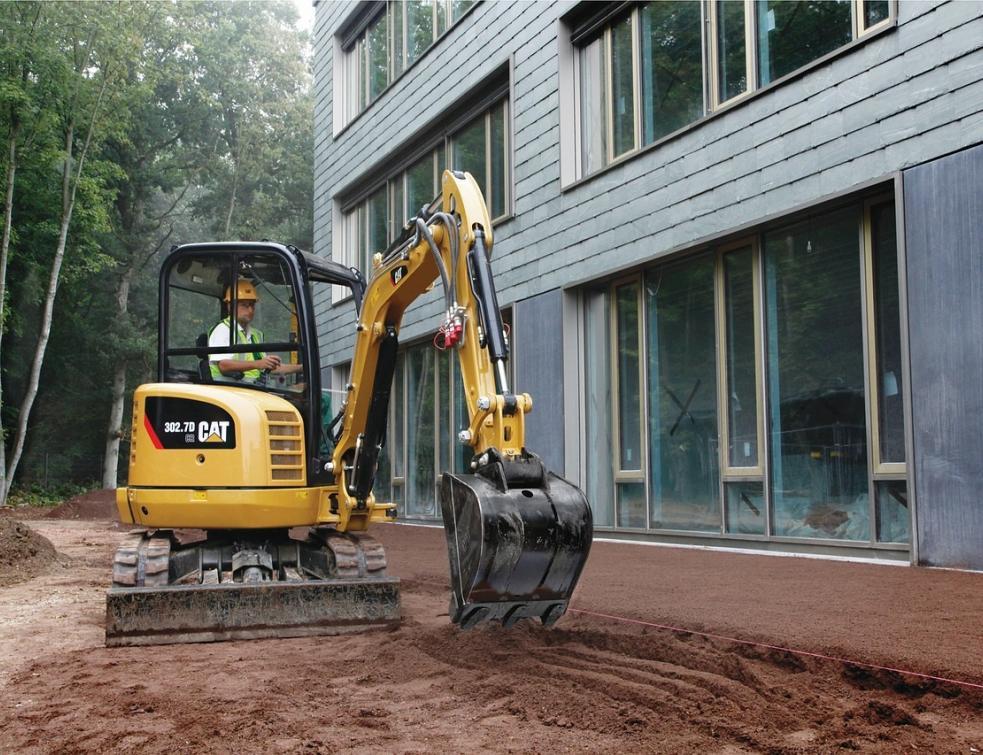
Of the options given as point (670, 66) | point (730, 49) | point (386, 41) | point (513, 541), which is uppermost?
point (386, 41)

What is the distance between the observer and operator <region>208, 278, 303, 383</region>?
6961 mm

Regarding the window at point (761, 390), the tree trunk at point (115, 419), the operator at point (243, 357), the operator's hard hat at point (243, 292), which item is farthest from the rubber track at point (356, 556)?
the tree trunk at point (115, 419)

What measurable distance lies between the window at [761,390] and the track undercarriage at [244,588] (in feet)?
13.4

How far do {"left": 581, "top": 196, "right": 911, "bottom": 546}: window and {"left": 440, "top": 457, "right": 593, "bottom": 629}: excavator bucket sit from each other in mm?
4237

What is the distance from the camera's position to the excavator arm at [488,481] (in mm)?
4668

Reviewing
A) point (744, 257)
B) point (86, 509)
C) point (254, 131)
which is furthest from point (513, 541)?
point (254, 131)

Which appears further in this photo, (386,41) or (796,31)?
(386,41)

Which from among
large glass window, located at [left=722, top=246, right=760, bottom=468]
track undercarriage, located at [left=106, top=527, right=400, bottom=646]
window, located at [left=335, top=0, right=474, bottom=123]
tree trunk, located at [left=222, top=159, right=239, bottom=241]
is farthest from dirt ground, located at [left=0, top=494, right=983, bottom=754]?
tree trunk, located at [left=222, top=159, right=239, bottom=241]

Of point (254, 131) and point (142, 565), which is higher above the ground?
Result: point (254, 131)

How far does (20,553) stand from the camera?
35.7ft

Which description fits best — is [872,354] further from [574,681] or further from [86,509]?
[86,509]

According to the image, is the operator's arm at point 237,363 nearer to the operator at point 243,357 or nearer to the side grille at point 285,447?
the operator at point 243,357

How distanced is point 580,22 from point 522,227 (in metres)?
2.66

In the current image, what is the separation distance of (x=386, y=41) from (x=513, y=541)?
15.8 m
